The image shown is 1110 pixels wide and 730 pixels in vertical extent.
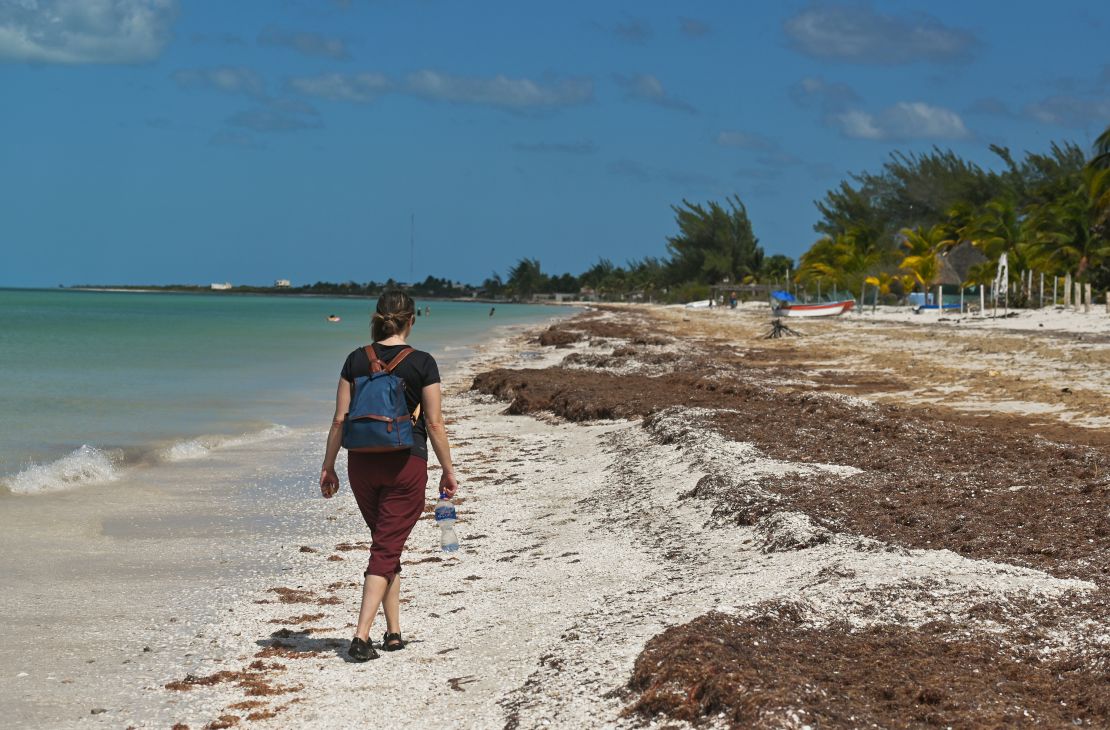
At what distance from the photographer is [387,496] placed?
5.60 m

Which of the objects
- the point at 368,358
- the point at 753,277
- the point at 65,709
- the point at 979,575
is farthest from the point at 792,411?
the point at 753,277

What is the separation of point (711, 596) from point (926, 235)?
240 ft

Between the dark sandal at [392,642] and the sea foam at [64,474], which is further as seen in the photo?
the sea foam at [64,474]

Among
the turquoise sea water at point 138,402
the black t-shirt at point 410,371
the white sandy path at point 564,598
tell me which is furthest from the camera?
the turquoise sea water at point 138,402

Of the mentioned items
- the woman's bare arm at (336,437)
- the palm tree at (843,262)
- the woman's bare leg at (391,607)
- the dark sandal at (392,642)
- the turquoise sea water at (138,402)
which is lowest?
the turquoise sea water at (138,402)

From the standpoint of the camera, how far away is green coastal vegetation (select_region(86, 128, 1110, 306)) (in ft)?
171

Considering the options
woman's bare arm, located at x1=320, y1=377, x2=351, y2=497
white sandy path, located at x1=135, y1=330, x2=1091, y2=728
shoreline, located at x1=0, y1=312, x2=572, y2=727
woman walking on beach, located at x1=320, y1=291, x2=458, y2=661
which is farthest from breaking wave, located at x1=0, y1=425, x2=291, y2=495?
woman walking on beach, located at x1=320, y1=291, x2=458, y2=661

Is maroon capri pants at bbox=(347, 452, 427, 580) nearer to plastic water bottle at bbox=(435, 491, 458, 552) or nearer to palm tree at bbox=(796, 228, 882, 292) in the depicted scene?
plastic water bottle at bbox=(435, 491, 458, 552)

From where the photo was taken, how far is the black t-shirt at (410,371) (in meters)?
5.47

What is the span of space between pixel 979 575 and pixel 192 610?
4502 millimetres

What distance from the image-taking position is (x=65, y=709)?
16.5 feet

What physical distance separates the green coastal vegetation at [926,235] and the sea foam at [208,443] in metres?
7.20

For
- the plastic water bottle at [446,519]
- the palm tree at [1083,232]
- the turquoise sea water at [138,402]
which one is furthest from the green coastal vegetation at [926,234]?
the plastic water bottle at [446,519]

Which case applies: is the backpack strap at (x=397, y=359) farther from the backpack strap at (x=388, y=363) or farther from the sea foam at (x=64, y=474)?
the sea foam at (x=64, y=474)
